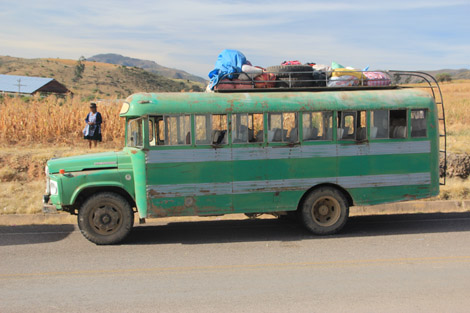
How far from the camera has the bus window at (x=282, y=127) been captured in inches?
350

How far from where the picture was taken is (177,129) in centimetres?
859

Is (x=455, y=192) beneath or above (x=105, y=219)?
beneath

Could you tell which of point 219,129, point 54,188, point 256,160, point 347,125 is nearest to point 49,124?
point 54,188

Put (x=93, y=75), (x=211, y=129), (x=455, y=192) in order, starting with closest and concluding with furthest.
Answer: (x=211, y=129) → (x=455, y=192) → (x=93, y=75)

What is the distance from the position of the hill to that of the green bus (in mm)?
74446

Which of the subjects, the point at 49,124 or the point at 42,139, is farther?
the point at 49,124

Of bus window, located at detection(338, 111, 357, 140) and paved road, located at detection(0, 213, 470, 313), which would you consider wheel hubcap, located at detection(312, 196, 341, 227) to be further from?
bus window, located at detection(338, 111, 357, 140)

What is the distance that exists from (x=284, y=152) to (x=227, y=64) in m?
2.00

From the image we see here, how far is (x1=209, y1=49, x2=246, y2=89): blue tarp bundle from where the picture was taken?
932 cm

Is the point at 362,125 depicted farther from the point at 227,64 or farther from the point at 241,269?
the point at 241,269

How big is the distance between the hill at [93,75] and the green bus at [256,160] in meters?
74.4

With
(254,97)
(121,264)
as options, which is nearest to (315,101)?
(254,97)

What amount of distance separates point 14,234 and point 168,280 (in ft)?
14.8

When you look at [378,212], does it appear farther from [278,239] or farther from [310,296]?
[310,296]
